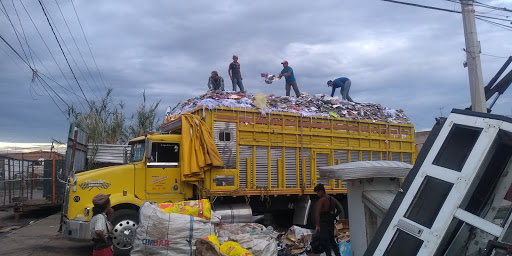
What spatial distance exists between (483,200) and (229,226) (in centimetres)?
535

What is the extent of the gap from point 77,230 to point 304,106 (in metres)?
6.01

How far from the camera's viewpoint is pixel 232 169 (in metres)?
9.20

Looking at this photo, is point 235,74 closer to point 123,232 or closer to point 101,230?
point 123,232

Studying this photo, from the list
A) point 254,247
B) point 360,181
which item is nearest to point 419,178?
point 360,181

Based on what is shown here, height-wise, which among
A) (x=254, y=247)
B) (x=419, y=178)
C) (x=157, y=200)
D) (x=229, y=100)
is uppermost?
(x=229, y=100)

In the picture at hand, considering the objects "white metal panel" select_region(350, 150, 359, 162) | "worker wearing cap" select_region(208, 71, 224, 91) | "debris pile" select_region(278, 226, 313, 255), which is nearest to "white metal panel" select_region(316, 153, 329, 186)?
"white metal panel" select_region(350, 150, 359, 162)

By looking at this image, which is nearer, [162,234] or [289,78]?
[162,234]

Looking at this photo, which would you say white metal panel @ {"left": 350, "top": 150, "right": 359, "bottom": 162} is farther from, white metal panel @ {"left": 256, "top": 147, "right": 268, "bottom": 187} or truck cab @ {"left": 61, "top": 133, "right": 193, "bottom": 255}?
truck cab @ {"left": 61, "top": 133, "right": 193, "bottom": 255}

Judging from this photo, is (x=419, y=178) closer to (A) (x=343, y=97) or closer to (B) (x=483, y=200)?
(B) (x=483, y=200)

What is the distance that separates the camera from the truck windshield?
9048mm

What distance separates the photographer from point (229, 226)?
807 centimetres

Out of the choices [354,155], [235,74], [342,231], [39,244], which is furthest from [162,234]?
[235,74]

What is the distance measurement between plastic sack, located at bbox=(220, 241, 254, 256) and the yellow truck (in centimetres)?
241

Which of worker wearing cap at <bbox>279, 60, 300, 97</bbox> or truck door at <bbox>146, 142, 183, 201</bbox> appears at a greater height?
worker wearing cap at <bbox>279, 60, 300, 97</bbox>
